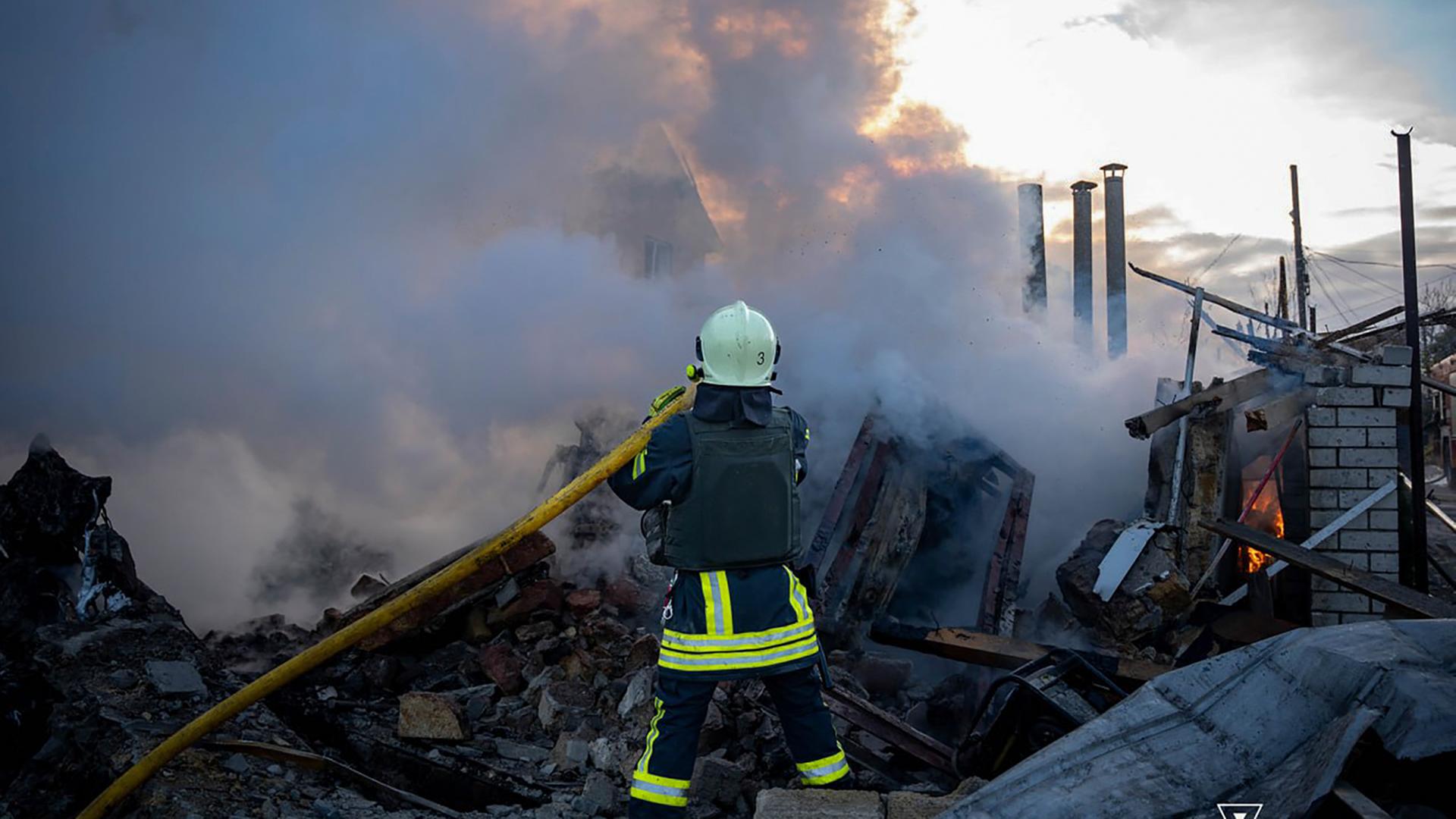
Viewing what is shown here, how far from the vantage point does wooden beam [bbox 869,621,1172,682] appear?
4461mm

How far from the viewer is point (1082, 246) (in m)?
16.0

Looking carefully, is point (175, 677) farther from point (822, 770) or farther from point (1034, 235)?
point (1034, 235)

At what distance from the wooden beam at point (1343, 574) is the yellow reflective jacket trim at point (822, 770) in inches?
123

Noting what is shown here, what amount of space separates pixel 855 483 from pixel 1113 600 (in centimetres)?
183

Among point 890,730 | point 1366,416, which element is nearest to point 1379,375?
point 1366,416

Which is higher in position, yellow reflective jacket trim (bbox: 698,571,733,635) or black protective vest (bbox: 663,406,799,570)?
black protective vest (bbox: 663,406,799,570)

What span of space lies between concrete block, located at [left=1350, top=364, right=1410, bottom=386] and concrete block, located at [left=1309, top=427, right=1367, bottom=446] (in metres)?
0.32

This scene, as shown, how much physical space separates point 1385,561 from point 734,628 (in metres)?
5.35

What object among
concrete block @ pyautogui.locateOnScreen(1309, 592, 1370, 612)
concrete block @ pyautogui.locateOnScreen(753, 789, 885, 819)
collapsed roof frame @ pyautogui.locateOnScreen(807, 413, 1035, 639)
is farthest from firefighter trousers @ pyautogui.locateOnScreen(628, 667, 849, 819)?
concrete block @ pyautogui.locateOnScreen(1309, 592, 1370, 612)

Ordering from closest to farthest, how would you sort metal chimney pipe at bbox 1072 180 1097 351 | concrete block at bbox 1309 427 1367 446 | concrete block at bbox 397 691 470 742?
concrete block at bbox 397 691 470 742
concrete block at bbox 1309 427 1367 446
metal chimney pipe at bbox 1072 180 1097 351

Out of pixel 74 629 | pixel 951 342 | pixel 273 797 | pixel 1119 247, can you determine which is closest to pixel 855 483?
pixel 951 342

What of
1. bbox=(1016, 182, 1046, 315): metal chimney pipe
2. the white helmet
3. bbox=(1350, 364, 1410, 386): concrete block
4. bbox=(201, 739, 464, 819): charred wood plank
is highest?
bbox=(1016, 182, 1046, 315): metal chimney pipe

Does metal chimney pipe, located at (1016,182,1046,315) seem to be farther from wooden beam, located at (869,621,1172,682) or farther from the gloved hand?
the gloved hand

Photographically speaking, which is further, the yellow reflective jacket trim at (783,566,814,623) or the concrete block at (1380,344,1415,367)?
the concrete block at (1380,344,1415,367)
